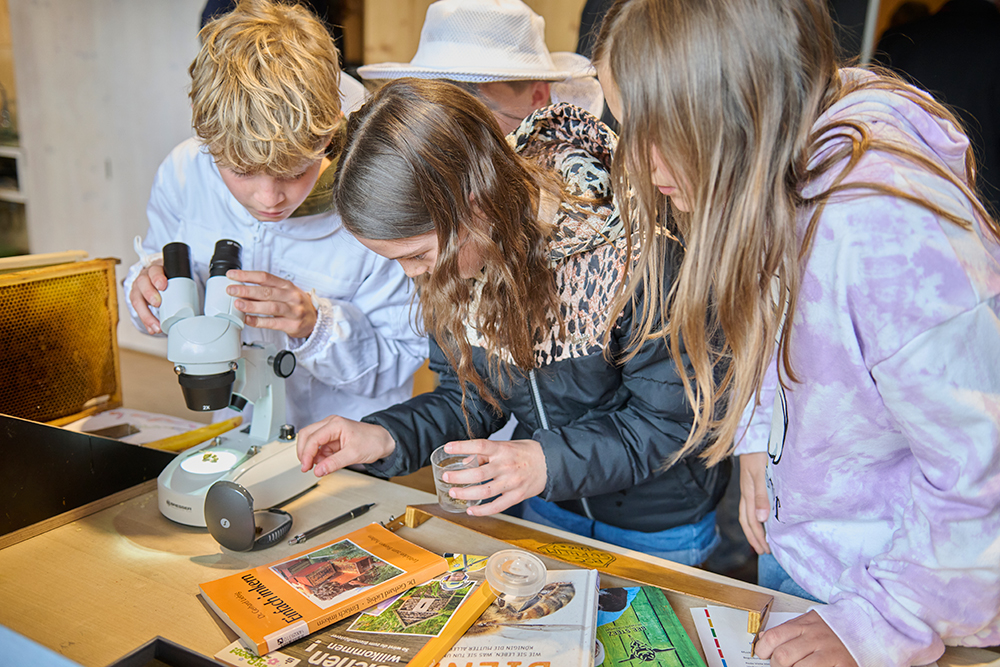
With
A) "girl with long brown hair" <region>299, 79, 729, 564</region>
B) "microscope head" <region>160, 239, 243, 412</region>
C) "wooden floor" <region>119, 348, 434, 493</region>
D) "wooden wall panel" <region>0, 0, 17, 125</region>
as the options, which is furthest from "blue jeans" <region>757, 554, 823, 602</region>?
"wooden wall panel" <region>0, 0, 17, 125</region>

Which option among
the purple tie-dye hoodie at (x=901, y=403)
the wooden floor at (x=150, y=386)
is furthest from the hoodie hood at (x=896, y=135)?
the wooden floor at (x=150, y=386)

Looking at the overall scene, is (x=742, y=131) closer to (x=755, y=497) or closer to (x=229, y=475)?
(x=755, y=497)

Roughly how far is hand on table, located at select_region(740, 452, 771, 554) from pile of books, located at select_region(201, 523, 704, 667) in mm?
304

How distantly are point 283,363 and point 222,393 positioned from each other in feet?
0.46

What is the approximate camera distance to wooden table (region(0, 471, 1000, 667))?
829 mm

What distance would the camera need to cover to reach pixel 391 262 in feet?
4.75

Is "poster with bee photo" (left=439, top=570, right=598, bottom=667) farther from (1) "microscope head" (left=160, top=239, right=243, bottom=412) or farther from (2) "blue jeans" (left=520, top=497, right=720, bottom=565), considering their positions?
(1) "microscope head" (left=160, top=239, right=243, bottom=412)

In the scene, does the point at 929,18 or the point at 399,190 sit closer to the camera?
the point at 399,190

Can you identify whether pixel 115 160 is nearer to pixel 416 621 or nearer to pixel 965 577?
pixel 416 621

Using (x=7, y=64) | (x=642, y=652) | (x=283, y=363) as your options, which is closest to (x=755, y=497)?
(x=642, y=652)

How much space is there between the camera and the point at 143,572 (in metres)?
0.96

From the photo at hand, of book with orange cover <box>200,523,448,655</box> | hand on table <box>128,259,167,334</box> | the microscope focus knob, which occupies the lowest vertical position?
book with orange cover <box>200,523,448,655</box>

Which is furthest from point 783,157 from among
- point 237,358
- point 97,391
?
point 97,391

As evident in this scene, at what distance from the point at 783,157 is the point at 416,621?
0.65m
